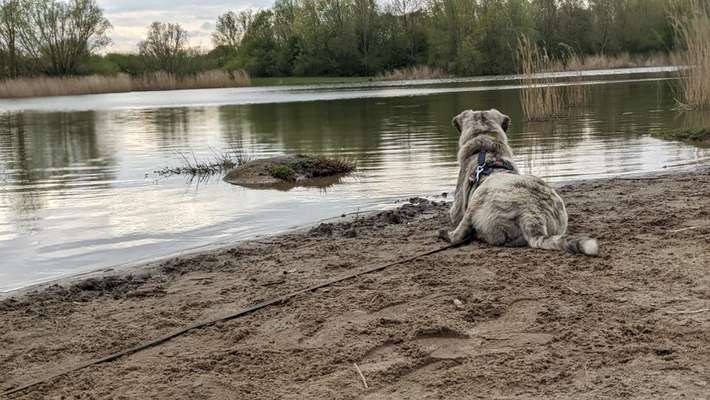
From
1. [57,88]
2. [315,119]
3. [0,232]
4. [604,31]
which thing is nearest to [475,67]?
[604,31]

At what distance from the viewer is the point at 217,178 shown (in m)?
12.6

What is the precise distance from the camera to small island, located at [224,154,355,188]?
11.7 m

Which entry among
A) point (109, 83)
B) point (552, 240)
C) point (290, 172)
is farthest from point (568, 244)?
point (109, 83)

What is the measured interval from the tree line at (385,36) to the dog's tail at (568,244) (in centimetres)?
6052

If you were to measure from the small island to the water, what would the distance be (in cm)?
40

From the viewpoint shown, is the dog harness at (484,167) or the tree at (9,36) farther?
the tree at (9,36)

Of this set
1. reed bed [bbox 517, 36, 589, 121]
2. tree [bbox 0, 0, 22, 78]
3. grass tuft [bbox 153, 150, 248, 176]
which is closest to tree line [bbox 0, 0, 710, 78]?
tree [bbox 0, 0, 22, 78]

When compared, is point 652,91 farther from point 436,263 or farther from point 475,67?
point 475,67

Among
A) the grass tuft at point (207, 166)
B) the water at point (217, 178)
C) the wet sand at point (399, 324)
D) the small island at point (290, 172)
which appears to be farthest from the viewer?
the grass tuft at point (207, 166)

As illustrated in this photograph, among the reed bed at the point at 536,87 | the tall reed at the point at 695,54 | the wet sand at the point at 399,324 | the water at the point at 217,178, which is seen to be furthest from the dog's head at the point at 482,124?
the reed bed at the point at 536,87

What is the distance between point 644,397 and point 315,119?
21956mm

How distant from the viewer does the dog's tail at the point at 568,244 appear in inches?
209

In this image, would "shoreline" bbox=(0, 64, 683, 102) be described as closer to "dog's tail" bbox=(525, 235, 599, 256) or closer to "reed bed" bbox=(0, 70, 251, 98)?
"reed bed" bbox=(0, 70, 251, 98)

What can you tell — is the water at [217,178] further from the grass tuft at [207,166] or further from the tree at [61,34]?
the tree at [61,34]
